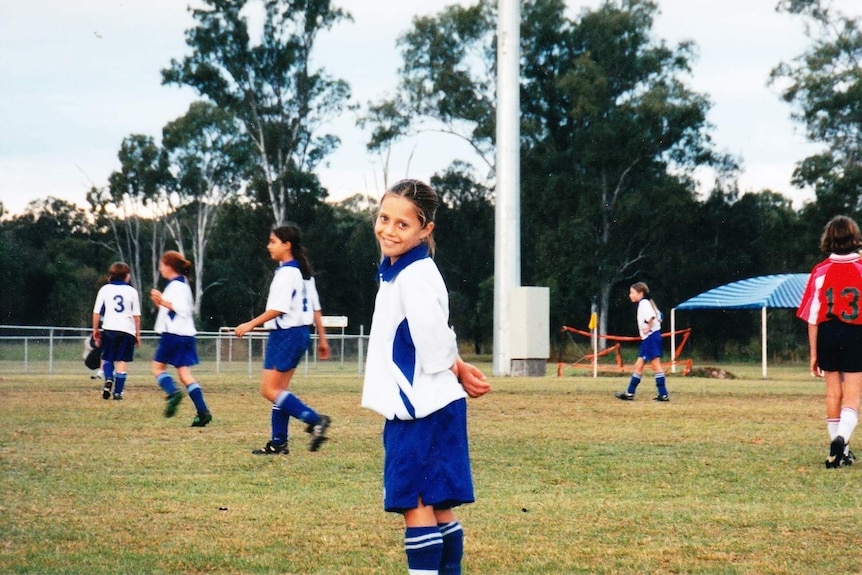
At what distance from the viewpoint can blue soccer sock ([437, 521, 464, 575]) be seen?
416 centimetres

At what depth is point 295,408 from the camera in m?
9.52

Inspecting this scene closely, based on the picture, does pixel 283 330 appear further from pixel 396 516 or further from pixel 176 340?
pixel 396 516

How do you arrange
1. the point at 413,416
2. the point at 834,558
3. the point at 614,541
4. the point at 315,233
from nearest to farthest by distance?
the point at 413,416, the point at 834,558, the point at 614,541, the point at 315,233

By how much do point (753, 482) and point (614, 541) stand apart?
2669 mm

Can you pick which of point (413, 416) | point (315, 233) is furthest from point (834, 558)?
point (315, 233)

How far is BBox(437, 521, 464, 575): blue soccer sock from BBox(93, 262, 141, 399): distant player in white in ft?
45.0

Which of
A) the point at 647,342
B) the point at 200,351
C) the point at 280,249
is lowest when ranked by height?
the point at 200,351

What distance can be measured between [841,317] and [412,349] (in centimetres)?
616

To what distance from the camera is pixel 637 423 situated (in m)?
13.2

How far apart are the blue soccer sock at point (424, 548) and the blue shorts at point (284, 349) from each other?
5.81 metres

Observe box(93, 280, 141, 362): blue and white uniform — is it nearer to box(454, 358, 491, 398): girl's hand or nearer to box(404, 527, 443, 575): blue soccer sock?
box(454, 358, 491, 398): girl's hand

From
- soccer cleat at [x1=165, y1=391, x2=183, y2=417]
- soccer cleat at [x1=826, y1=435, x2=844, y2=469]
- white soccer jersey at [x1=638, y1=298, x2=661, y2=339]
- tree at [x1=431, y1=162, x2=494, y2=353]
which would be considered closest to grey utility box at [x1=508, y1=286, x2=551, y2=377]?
white soccer jersey at [x1=638, y1=298, x2=661, y2=339]

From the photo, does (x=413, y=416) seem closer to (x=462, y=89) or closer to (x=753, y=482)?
(x=753, y=482)

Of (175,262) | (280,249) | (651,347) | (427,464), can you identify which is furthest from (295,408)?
(651,347)
